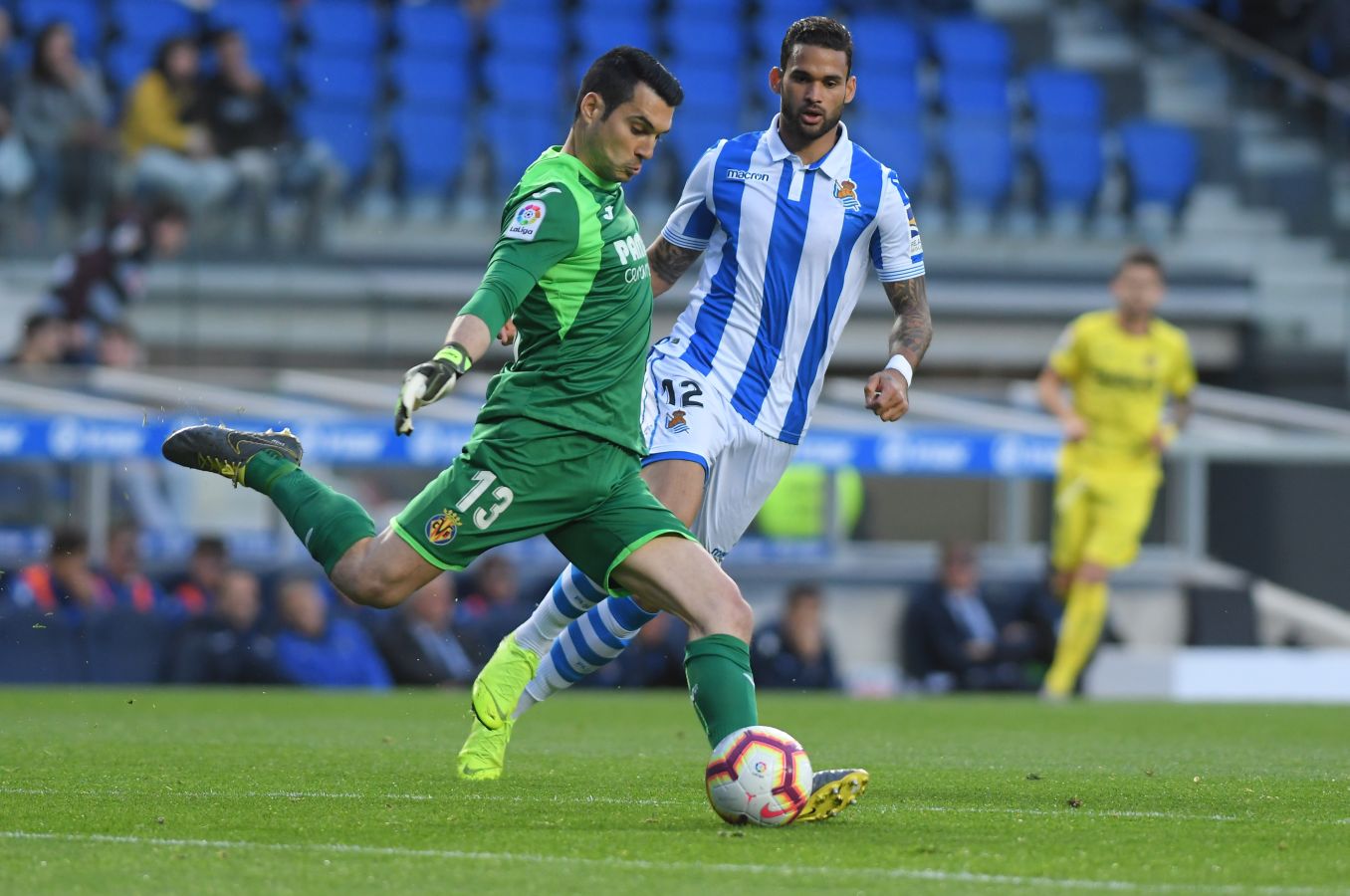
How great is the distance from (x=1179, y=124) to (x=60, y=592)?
11863mm

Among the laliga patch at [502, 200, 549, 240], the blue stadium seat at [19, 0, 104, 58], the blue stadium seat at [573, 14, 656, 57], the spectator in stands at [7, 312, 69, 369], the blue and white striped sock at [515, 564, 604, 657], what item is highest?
the blue stadium seat at [573, 14, 656, 57]

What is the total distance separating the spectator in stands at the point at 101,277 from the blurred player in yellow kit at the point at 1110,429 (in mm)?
7078

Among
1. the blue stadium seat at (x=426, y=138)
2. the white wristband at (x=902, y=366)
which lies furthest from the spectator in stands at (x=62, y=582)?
the white wristband at (x=902, y=366)

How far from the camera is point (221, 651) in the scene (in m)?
14.8

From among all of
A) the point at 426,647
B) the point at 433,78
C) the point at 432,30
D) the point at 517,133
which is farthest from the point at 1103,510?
the point at 432,30

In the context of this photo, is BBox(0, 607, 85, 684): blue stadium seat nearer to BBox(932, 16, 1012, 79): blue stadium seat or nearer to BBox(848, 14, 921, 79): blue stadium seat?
BBox(848, 14, 921, 79): blue stadium seat

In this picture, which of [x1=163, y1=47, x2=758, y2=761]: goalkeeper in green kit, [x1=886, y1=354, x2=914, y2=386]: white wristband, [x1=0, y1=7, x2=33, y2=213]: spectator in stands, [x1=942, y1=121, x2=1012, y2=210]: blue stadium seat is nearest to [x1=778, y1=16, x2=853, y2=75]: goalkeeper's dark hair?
[x1=886, y1=354, x2=914, y2=386]: white wristband

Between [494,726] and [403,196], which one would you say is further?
[403,196]

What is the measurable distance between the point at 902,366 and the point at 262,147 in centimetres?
1184

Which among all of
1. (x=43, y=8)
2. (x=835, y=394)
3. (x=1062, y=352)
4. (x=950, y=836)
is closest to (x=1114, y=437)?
(x=1062, y=352)

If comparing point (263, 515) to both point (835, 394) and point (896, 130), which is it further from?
point (896, 130)

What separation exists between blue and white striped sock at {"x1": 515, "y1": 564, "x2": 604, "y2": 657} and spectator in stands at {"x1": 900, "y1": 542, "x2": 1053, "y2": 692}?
28.6 feet

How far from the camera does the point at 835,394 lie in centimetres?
1769

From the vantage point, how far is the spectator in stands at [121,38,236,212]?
57.3 feet
